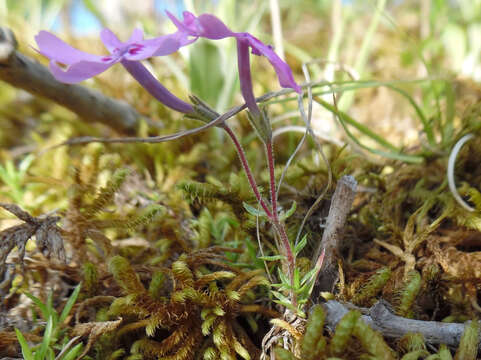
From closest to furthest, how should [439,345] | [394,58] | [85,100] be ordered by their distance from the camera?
[439,345] → [85,100] → [394,58]

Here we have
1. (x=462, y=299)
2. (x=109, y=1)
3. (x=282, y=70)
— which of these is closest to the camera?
(x=282, y=70)

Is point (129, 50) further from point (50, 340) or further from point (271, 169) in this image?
point (50, 340)

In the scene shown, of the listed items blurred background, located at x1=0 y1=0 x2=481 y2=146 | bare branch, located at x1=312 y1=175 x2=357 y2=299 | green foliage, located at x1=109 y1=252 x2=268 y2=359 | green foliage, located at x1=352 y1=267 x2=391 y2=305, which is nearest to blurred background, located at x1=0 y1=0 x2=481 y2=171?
blurred background, located at x1=0 y1=0 x2=481 y2=146

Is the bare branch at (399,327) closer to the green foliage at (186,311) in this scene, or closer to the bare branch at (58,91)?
the green foliage at (186,311)

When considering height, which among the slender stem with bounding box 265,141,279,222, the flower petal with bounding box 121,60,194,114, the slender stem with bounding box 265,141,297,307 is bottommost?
the slender stem with bounding box 265,141,297,307

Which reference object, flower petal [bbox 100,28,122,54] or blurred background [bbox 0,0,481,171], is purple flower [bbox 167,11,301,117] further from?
blurred background [bbox 0,0,481,171]

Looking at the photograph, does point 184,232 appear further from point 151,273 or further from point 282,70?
point 282,70

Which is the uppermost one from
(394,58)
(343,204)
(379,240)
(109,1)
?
(109,1)

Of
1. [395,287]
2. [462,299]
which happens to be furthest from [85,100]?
[462,299]
